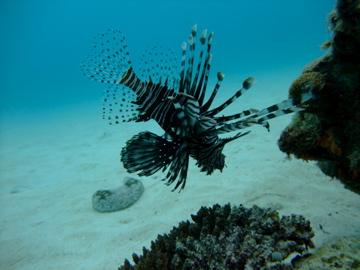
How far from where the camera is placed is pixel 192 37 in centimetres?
290

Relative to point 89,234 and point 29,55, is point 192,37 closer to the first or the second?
point 89,234

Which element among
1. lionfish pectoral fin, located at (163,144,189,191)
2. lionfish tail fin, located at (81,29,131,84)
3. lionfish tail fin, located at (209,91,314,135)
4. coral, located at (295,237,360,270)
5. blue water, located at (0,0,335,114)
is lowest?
coral, located at (295,237,360,270)

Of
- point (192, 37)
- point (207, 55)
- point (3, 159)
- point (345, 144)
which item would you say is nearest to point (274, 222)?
point (345, 144)

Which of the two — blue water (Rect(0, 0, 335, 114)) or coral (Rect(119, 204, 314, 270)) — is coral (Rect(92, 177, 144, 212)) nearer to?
coral (Rect(119, 204, 314, 270))

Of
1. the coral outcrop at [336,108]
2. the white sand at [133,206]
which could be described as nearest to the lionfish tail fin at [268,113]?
the coral outcrop at [336,108]

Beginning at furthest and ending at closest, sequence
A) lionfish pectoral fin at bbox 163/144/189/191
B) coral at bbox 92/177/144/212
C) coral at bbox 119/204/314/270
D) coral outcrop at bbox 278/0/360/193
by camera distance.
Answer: coral at bbox 92/177/144/212
coral outcrop at bbox 278/0/360/193
lionfish pectoral fin at bbox 163/144/189/191
coral at bbox 119/204/314/270

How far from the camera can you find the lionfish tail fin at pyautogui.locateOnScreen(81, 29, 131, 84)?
11.8ft

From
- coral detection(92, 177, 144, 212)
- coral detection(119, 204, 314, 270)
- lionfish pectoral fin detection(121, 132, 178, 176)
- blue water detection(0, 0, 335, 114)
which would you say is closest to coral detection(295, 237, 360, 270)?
coral detection(119, 204, 314, 270)

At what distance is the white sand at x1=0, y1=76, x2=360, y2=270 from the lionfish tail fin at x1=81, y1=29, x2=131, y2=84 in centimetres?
247

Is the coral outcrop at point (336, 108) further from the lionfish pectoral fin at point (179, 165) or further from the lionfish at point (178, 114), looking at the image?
the lionfish pectoral fin at point (179, 165)

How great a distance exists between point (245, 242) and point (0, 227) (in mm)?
4980

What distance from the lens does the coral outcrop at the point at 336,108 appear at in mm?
2850

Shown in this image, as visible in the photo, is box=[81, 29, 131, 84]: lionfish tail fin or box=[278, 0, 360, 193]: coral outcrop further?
box=[81, 29, 131, 84]: lionfish tail fin

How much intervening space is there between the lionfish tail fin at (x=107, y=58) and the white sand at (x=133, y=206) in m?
2.47
